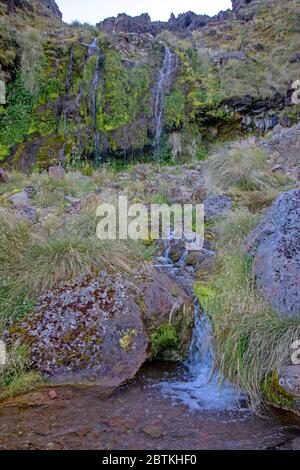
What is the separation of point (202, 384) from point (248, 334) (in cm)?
50

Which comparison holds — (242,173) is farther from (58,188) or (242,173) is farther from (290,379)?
(290,379)

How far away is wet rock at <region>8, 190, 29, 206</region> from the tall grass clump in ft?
11.1

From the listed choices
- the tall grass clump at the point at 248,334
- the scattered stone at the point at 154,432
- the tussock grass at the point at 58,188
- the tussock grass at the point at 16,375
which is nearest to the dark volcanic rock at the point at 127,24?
the tussock grass at the point at 58,188

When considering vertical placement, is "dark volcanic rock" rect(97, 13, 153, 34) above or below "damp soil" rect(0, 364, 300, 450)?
above

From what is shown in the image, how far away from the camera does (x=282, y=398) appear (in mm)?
2736

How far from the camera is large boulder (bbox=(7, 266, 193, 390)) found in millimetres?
3094

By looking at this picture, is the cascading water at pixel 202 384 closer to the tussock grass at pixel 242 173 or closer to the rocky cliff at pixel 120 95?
the tussock grass at pixel 242 173

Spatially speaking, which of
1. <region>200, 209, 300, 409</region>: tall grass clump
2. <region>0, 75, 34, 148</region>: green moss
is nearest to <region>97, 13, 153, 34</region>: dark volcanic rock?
<region>0, 75, 34, 148</region>: green moss

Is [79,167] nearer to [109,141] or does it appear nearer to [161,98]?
[109,141]

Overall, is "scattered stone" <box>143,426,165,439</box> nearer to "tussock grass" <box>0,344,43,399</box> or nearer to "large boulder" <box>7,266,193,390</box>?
"large boulder" <box>7,266,193,390</box>

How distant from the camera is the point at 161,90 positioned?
1217cm

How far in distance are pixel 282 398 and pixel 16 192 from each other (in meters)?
5.21

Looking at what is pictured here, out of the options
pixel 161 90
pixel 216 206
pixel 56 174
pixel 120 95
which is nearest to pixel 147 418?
pixel 216 206
